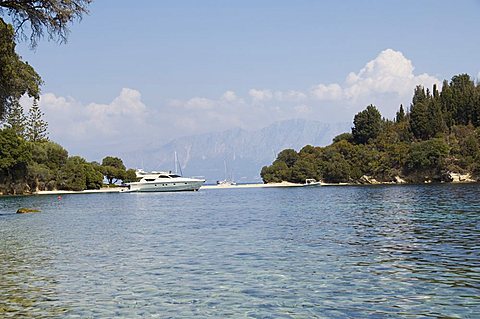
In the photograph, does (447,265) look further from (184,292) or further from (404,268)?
(184,292)

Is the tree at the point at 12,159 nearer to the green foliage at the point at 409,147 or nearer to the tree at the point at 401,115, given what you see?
the green foliage at the point at 409,147

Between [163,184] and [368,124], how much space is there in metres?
72.9

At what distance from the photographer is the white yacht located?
13988 centimetres

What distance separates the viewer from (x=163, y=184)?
140500 millimetres

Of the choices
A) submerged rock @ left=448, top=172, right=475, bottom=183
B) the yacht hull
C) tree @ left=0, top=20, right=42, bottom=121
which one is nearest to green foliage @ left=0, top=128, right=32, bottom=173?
the yacht hull

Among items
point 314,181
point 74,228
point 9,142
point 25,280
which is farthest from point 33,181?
point 25,280

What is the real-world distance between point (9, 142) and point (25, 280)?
102 metres

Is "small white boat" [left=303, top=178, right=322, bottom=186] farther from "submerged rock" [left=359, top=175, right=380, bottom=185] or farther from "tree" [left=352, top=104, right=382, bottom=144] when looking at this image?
"tree" [left=352, top=104, right=382, bottom=144]

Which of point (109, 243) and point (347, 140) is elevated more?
point (347, 140)

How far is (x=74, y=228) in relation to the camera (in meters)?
39.8

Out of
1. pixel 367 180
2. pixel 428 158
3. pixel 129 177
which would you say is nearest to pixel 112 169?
pixel 129 177

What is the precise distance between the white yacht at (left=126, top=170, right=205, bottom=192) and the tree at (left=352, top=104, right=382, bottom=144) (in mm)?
61810

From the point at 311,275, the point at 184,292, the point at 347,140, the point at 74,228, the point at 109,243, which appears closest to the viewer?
the point at 184,292

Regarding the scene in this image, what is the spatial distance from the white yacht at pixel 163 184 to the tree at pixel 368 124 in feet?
203
